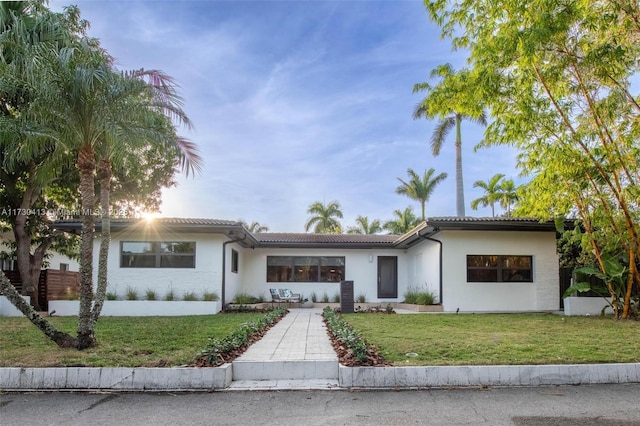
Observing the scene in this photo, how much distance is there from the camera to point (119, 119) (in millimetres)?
7082

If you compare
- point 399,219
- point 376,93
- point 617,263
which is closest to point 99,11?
point 376,93

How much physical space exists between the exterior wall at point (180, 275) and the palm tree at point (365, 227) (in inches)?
1100

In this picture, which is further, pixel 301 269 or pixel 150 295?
→ pixel 301 269

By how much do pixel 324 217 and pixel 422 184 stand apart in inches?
360

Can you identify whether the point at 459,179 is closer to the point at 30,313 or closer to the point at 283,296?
the point at 283,296

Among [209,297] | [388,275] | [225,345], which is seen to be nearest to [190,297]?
[209,297]

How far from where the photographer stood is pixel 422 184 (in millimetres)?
33312

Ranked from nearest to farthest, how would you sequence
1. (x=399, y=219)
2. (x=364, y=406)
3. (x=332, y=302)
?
1. (x=364, y=406)
2. (x=332, y=302)
3. (x=399, y=219)

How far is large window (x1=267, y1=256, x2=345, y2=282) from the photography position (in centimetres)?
Result: 1861

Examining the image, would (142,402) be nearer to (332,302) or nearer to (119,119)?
(119,119)

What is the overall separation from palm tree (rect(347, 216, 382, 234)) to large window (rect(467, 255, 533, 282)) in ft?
86.7

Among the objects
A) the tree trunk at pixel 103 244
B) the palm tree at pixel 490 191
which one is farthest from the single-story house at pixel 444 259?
the palm tree at pixel 490 191

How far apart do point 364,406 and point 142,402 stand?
2.40m

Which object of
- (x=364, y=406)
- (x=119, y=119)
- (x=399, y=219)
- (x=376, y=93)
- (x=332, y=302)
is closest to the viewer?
(x=364, y=406)
